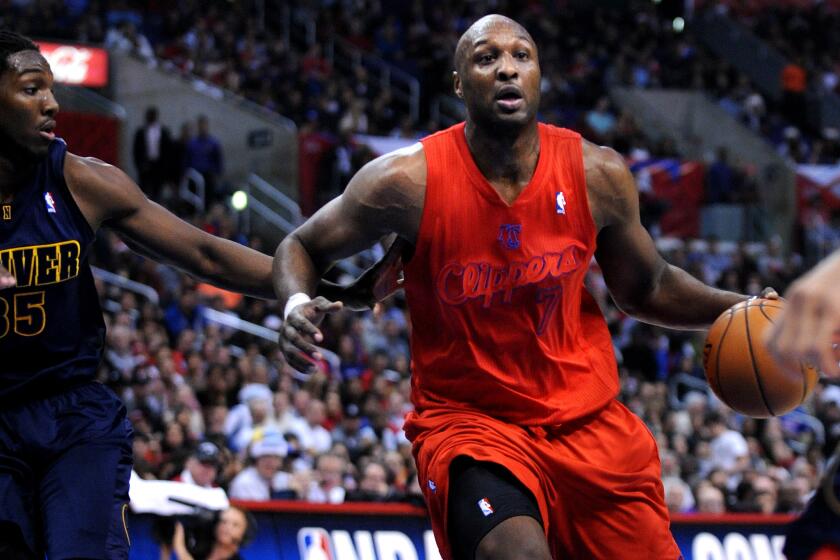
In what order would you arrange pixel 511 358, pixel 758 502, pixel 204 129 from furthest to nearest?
pixel 204 129 < pixel 758 502 < pixel 511 358

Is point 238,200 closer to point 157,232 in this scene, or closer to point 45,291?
point 157,232

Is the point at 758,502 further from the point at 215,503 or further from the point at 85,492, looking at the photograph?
the point at 85,492

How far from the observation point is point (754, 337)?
15.1 feet

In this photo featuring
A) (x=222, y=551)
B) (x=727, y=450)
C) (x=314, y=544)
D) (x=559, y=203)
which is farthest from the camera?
(x=727, y=450)

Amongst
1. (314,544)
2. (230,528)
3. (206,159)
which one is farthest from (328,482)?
(206,159)

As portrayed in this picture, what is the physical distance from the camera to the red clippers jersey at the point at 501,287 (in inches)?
175

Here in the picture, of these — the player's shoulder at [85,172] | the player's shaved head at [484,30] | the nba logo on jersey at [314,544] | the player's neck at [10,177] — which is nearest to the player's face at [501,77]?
the player's shaved head at [484,30]

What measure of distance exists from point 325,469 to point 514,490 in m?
5.64

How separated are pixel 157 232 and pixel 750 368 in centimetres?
209

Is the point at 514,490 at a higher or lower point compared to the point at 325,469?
higher

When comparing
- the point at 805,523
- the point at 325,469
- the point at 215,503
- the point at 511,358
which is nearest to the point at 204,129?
the point at 325,469

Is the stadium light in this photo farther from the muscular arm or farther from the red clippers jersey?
the red clippers jersey

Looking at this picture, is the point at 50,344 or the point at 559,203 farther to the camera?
the point at 559,203

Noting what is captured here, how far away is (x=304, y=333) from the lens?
416 centimetres
